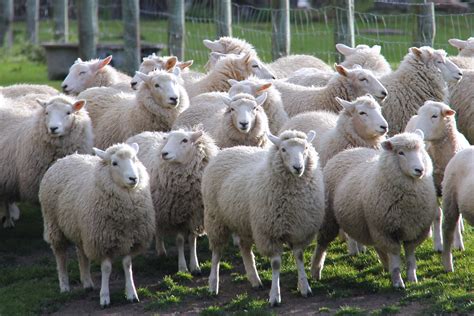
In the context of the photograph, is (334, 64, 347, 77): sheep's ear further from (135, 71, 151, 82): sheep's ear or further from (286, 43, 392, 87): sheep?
(135, 71, 151, 82): sheep's ear

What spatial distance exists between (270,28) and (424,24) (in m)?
10.7

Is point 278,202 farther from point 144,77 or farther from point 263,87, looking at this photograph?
point 144,77

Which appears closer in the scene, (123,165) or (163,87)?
(123,165)

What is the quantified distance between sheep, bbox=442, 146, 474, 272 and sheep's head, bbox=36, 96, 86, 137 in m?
3.39

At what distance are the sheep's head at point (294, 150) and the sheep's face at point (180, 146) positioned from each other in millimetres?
1066

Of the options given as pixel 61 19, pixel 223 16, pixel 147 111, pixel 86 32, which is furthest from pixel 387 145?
pixel 61 19

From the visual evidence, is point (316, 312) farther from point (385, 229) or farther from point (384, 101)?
point (384, 101)

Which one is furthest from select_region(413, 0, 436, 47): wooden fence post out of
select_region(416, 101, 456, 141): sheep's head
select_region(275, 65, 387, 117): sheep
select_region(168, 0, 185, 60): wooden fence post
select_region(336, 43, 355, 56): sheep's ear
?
select_region(168, 0, 185, 60): wooden fence post

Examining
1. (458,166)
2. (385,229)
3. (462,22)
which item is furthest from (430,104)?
(462,22)

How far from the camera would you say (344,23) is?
11.8 metres

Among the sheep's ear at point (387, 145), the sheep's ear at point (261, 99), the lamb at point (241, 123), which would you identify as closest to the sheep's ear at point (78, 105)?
the lamb at point (241, 123)

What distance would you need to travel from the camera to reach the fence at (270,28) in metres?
15.1

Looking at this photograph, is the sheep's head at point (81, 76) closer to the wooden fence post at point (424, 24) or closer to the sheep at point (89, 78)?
the sheep at point (89, 78)

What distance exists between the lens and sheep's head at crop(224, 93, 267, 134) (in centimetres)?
848
